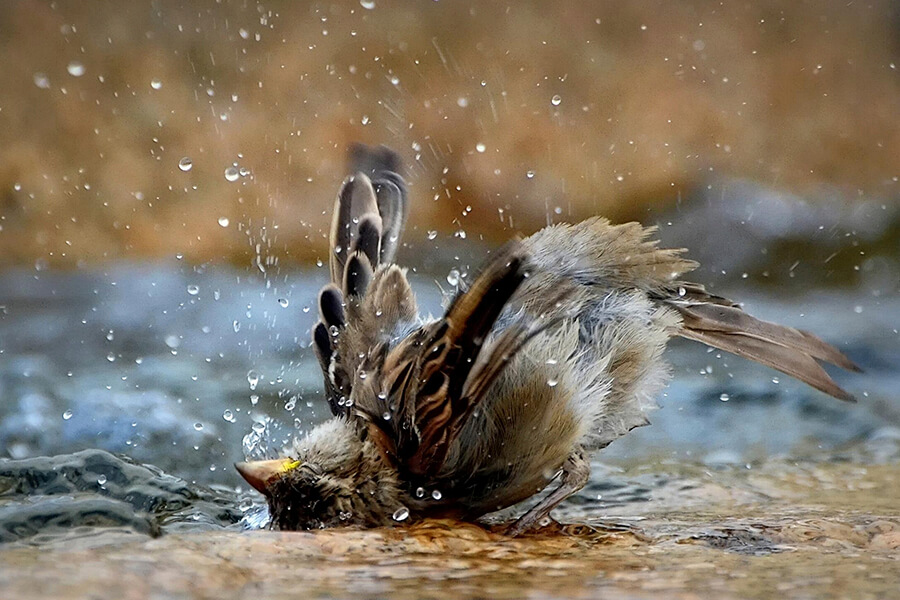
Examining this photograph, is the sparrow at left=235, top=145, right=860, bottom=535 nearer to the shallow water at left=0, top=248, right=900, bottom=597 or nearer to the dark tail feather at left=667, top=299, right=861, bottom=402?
the dark tail feather at left=667, top=299, right=861, bottom=402

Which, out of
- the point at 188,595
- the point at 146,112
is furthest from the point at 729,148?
the point at 188,595

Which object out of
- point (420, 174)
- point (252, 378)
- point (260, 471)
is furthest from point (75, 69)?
point (260, 471)

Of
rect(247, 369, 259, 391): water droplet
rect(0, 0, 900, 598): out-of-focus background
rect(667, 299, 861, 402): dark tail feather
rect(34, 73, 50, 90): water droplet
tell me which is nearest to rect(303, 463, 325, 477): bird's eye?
rect(667, 299, 861, 402): dark tail feather

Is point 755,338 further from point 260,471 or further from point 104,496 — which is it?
point 104,496


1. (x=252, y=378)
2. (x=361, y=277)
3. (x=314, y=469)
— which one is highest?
(x=252, y=378)

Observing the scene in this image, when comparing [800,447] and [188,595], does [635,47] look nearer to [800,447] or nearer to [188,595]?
[800,447]

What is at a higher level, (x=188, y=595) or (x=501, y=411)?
(x=501, y=411)

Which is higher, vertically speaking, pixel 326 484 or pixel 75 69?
pixel 75 69
